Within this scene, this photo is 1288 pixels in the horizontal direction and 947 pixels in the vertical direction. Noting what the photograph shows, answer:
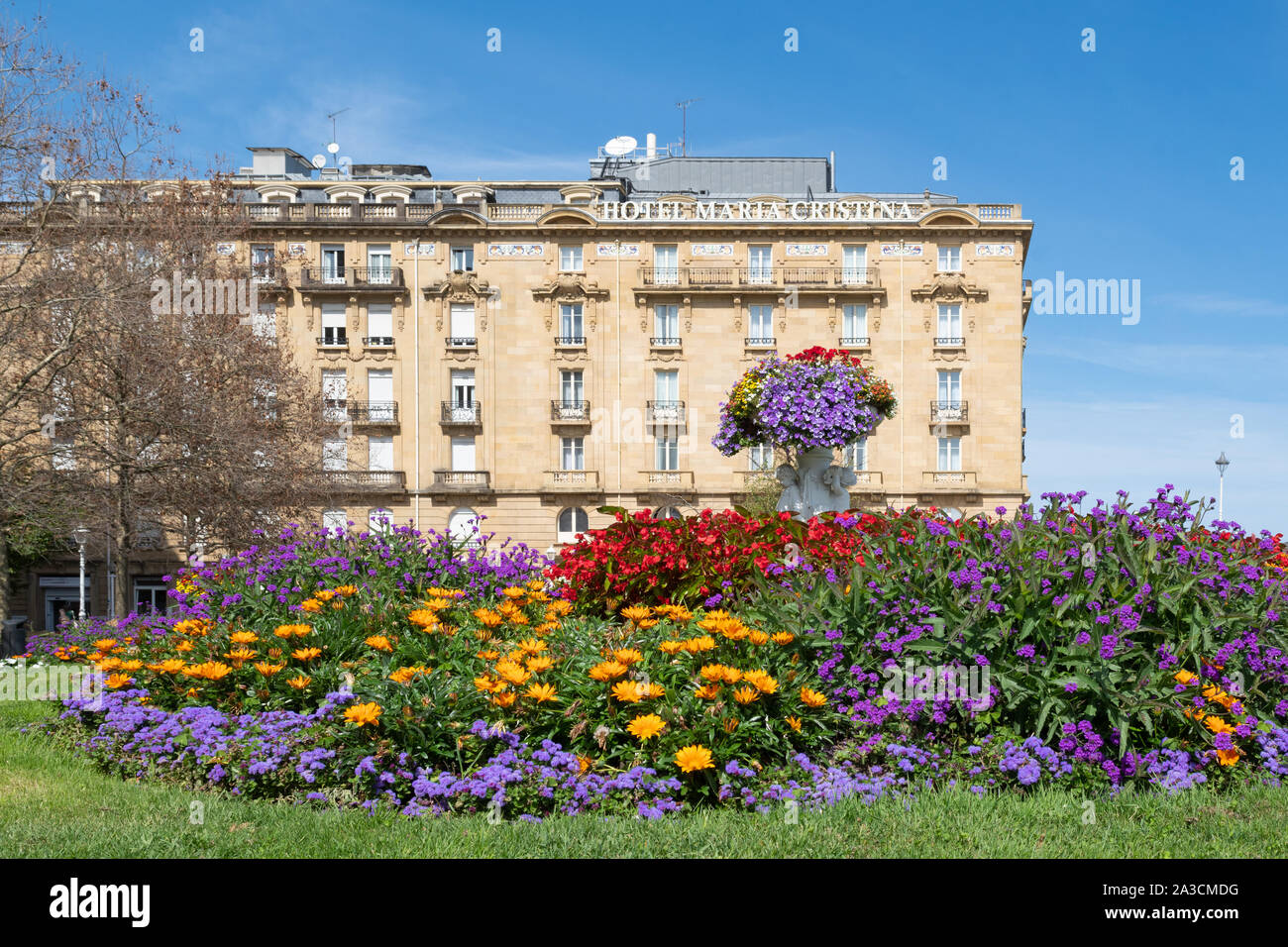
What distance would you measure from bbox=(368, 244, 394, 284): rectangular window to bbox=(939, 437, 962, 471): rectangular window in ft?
76.0

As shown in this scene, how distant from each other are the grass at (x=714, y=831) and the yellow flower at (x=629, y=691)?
2.43 feet

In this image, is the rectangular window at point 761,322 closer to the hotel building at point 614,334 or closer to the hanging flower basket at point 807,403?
the hotel building at point 614,334

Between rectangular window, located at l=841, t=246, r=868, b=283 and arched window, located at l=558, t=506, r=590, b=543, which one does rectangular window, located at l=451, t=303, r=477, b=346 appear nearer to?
arched window, located at l=558, t=506, r=590, b=543

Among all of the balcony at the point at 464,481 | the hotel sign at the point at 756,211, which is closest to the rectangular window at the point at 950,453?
the hotel sign at the point at 756,211

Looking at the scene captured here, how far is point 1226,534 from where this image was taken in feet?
25.2

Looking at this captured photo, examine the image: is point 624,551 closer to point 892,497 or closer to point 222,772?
point 222,772

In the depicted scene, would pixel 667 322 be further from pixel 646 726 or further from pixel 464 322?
pixel 646 726

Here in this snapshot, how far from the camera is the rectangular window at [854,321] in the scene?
39.6m

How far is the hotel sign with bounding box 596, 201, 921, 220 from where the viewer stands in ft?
131

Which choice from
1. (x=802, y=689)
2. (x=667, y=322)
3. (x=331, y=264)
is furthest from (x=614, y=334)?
(x=802, y=689)

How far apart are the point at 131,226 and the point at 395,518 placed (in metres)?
21.4

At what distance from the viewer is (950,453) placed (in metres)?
38.8

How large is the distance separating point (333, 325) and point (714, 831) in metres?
38.6

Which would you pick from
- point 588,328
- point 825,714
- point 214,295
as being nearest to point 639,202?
point 588,328
